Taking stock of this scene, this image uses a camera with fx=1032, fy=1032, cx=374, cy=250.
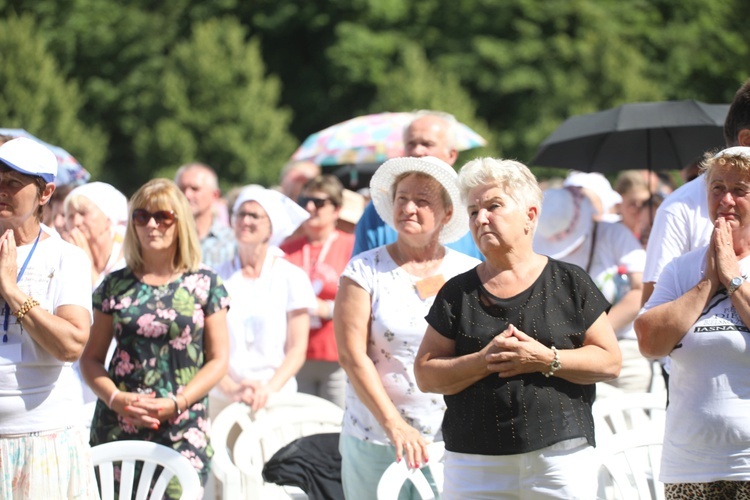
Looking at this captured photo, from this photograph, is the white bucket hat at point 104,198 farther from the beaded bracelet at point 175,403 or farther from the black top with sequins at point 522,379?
the black top with sequins at point 522,379

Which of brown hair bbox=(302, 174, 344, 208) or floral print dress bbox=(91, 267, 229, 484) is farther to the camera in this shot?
brown hair bbox=(302, 174, 344, 208)

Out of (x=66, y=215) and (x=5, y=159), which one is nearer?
(x=5, y=159)

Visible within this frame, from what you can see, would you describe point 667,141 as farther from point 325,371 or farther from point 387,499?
point 387,499

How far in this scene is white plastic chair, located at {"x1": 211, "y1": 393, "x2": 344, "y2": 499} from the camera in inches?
176

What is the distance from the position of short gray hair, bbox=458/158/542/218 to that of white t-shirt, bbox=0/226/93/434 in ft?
4.72

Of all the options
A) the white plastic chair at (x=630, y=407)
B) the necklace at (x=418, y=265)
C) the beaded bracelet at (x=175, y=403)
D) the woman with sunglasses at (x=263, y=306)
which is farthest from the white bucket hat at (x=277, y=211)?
the white plastic chair at (x=630, y=407)

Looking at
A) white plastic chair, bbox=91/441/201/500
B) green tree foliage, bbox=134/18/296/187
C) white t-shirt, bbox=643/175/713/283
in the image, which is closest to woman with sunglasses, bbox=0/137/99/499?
white plastic chair, bbox=91/441/201/500

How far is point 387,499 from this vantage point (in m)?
3.77

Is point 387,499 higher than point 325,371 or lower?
lower

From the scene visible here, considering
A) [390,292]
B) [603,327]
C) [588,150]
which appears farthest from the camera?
[588,150]

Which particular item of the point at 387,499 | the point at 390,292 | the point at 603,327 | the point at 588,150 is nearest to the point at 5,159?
the point at 390,292

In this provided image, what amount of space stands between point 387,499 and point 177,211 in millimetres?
1784

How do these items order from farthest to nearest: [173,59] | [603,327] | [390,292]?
[173,59]
[390,292]
[603,327]

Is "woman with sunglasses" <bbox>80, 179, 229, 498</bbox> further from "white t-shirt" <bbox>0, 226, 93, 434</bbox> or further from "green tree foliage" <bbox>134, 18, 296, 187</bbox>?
"green tree foliage" <bbox>134, 18, 296, 187</bbox>
